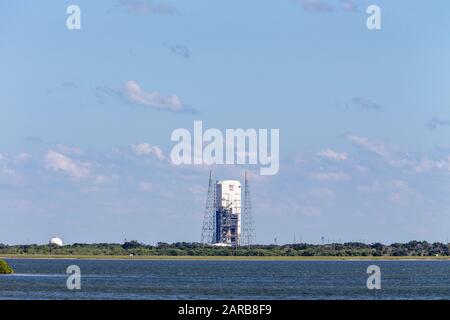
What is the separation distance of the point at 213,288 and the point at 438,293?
26650 mm

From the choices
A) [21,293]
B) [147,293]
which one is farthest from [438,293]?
[21,293]

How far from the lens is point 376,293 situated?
12581 cm
